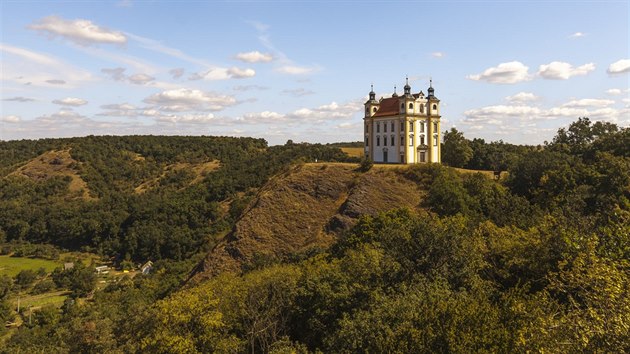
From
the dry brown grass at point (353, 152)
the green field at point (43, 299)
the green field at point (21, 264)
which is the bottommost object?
the green field at point (43, 299)

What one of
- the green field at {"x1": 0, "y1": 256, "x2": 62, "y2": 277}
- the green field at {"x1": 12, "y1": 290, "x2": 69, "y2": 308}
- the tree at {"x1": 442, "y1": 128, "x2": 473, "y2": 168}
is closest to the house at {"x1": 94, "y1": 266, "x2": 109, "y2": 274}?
the green field at {"x1": 12, "y1": 290, "x2": 69, "y2": 308}

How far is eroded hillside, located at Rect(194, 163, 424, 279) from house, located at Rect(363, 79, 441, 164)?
3789 millimetres

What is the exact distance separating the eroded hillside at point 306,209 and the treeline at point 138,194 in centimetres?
1281

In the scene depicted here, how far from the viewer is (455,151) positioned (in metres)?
60.3

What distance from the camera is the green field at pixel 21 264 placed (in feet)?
292

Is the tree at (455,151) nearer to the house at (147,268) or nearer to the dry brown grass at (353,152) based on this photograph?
the dry brown grass at (353,152)

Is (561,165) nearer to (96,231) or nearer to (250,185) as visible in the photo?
(250,185)

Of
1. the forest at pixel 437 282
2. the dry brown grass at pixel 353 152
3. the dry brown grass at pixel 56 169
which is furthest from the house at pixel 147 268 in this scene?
the dry brown grass at pixel 56 169

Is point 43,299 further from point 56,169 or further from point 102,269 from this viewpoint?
point 56,169

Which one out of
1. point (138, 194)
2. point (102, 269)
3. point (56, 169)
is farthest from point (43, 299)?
point (56, 169)

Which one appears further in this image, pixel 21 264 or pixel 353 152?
pixel 21 264

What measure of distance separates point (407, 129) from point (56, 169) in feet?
399

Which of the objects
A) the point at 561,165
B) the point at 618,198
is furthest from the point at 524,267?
the point at 561,165

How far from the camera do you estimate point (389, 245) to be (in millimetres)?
26844
